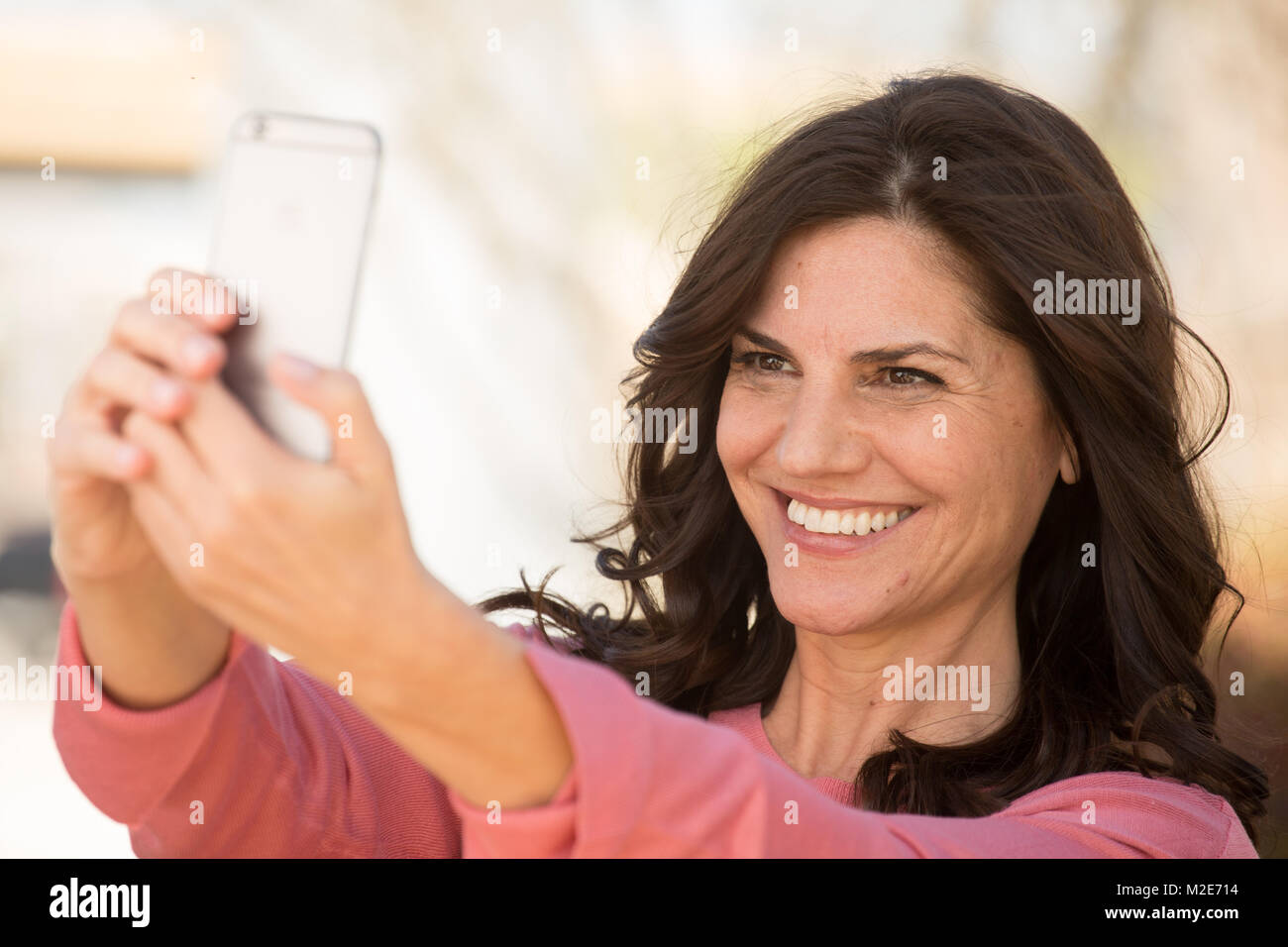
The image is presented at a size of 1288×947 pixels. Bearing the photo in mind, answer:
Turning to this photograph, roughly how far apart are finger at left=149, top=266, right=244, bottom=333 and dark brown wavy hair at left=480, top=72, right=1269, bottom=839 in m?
0.94

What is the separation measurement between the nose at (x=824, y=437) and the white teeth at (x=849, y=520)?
0.06 meters

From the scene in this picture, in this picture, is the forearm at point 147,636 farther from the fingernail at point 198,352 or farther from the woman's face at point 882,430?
the woman's face at point 882,430

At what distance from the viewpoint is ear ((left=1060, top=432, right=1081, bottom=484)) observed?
180 centimetres

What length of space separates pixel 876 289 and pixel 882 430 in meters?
0.17

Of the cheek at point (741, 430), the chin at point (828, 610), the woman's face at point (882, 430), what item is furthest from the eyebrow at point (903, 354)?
the chin at point (828, 610)

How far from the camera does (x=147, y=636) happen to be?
44.0 inches

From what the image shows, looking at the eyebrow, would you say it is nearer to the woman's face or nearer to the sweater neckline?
the woman's face

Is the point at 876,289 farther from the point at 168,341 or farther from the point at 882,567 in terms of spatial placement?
the point at 168,341

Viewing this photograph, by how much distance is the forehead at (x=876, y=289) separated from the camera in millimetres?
1637

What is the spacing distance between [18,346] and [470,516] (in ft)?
4.35

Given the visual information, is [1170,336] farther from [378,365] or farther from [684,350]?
[378,365]

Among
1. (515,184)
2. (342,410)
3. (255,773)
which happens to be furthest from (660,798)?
(515,184)

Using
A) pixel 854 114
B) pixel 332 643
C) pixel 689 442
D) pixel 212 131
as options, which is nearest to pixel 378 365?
pixel 212 131

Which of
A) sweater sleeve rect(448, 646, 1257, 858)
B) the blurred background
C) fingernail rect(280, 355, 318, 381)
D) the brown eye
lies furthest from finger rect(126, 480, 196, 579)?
the blurred background
